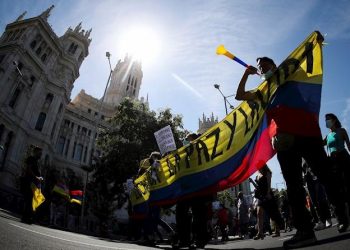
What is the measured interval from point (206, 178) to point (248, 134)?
1.28 metres

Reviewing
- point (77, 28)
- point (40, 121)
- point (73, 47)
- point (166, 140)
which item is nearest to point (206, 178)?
point (166, 140)

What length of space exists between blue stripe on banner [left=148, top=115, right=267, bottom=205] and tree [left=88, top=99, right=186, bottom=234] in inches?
620

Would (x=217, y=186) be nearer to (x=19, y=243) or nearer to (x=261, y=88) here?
(x=261, y=88)

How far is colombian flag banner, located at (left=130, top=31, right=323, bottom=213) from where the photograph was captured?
3295mm

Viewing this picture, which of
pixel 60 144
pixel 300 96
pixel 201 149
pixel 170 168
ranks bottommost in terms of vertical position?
pixel 300 96

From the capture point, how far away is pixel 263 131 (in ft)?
12.3

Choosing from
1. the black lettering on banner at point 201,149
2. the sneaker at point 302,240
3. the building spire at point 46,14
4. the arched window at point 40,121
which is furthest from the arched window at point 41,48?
the sneaker at point 302,240

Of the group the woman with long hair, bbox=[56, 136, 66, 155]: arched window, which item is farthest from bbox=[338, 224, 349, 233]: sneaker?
bbox=[56, 136, 66, 155]: arched window

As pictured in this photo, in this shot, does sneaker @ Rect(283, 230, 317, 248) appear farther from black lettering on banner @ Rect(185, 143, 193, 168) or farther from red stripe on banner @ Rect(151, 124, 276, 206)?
black lettering on banner @ Rect(185, 143, 193, 168)

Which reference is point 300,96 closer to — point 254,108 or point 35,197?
point 254,108

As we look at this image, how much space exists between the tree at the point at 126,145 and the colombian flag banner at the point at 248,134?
16123mm

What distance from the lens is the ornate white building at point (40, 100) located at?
3031cm

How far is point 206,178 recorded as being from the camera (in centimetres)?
491

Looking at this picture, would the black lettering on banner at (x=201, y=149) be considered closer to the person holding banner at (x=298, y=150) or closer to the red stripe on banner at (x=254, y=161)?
the red stripe on banner at (x=254, y=161)
